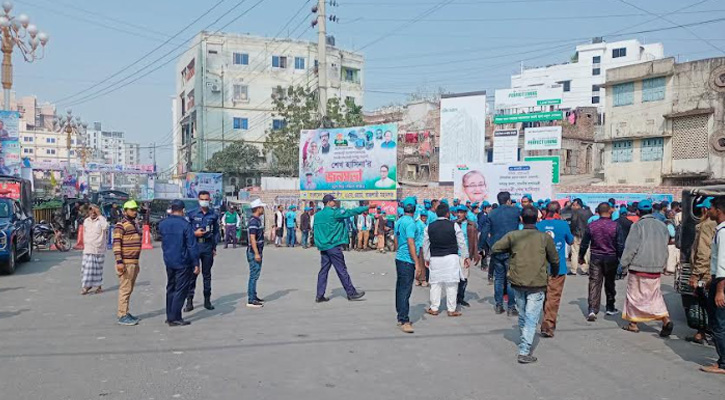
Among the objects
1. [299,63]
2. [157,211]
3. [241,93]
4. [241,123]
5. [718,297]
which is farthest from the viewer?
[299,63]

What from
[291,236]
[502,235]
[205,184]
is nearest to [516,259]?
[502,235]

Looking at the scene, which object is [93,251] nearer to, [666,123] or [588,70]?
[666,123]

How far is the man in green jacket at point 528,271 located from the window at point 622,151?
98.1ft

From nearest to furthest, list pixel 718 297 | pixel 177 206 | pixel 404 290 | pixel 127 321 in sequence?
pixel 718 297 < pixel 404 290 < pixel 127 321 < pixel 177 206

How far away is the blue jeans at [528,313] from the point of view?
265 inches

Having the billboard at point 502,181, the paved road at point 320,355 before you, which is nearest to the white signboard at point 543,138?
the billboard at point 502,181

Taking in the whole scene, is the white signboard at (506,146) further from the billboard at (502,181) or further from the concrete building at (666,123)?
the billboard at (502,181)

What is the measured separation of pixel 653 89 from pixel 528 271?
1175 inches

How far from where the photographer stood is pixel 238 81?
54906mm

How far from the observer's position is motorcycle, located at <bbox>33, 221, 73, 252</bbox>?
20.0m

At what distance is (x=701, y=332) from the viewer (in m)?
7.66

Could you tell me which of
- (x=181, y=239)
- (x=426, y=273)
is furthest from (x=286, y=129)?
(x=181, y=239)

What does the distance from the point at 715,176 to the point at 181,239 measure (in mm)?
28957

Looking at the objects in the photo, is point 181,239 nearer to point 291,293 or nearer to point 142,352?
point 142,352
